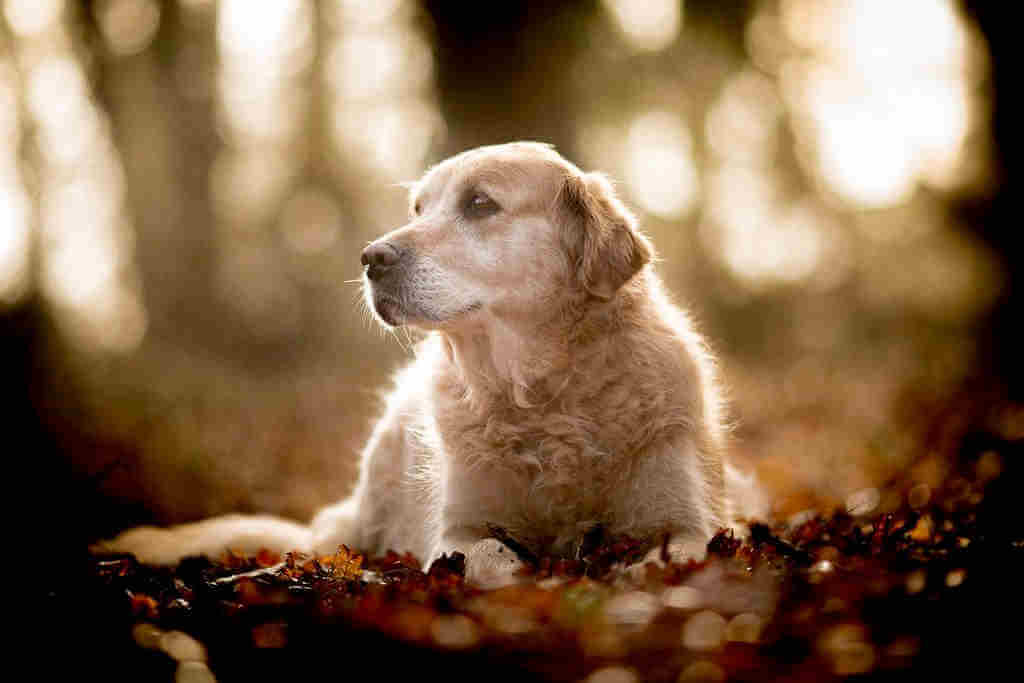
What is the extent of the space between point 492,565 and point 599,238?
139 cm

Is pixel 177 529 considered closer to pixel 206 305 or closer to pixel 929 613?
A: pixel 929 613

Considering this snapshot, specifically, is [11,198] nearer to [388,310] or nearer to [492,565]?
[388,310]

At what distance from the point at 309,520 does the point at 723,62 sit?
11238 mm

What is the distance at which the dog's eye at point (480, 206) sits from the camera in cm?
373

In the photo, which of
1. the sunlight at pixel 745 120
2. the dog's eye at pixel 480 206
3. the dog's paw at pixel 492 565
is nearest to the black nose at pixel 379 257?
the dog's eye at pixel 480 206

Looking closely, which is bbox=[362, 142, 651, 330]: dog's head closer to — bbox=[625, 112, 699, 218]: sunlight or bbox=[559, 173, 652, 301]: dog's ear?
bbox=[559, 173, 652, 301]: dog's ear

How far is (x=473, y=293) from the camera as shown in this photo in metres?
3.57

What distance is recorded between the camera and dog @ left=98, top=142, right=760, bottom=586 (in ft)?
10.7

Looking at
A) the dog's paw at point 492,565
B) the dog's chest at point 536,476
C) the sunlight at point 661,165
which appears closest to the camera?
the dog's paw at point 492,565

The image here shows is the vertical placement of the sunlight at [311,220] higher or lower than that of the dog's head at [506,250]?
higher

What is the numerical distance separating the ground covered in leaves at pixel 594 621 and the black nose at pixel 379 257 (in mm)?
1284

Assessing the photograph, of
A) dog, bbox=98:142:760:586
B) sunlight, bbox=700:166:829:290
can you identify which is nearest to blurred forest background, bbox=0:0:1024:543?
A: sunlight, bbox=700:166:829:290

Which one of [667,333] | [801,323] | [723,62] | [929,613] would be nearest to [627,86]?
[723,62]

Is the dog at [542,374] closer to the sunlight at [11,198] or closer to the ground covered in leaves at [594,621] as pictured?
the ground covered in leaves at [594,621]
